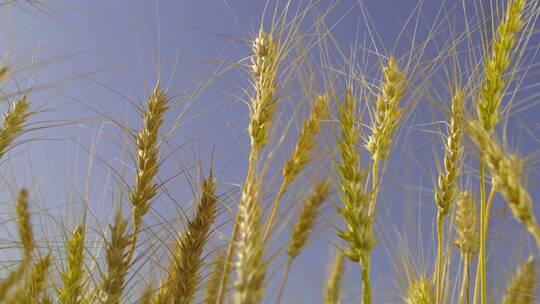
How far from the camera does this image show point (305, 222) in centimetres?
184

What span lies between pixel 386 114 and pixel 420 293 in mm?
784

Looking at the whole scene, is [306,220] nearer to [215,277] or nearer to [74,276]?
[215,277]

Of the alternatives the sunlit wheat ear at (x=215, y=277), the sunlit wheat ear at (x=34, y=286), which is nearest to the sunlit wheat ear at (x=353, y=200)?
the sunlit wheat ear at (x=215, y=277)

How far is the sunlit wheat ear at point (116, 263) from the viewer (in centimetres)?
178

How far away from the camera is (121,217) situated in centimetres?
190

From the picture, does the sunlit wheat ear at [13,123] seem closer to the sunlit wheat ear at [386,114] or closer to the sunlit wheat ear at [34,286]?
the sunlit wheat ear at [34,286]

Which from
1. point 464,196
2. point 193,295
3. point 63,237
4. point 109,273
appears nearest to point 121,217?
point 109,273

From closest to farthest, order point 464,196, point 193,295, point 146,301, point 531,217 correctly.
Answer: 1. point 531,217
2. point 193,295
3. point 146,301
4. point 464,196

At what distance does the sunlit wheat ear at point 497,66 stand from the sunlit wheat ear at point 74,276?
1.71 m

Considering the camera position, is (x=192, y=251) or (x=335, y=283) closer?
(x=192, y=251)

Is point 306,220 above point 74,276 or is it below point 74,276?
above

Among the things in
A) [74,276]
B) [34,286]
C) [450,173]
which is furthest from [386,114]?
[34,286]

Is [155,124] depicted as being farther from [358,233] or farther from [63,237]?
[358,233]

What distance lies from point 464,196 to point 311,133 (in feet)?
4.03
